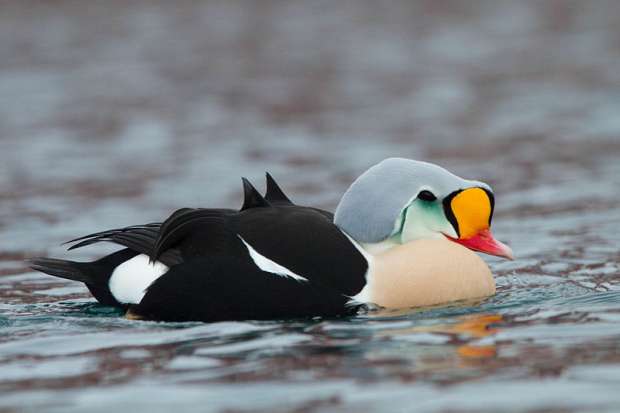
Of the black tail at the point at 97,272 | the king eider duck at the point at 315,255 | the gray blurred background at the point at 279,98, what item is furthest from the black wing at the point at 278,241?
the gray blurred background at the point at 279,98

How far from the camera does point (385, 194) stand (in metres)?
5.71

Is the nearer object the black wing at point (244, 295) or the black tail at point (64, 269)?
the black wing at point (244, 295)

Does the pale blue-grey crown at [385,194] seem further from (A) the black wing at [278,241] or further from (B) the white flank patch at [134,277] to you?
(B) the white flank patch at [134,277]

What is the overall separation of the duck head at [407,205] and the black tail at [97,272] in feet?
3.03

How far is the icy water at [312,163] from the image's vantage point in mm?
4617

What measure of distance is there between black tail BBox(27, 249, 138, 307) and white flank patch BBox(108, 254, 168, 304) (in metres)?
0.04

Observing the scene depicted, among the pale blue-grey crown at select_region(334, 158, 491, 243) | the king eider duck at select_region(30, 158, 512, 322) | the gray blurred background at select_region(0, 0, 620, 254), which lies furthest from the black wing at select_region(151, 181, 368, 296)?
the gray blurred background at select_region(0, 0, 620, 254)

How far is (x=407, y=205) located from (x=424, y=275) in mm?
294

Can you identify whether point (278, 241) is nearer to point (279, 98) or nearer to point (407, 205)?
point (407, 205)

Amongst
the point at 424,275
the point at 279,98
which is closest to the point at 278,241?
the point at 424,275

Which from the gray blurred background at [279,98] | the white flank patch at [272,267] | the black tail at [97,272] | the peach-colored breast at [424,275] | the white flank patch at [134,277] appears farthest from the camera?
the gray blurred background at [279,98]

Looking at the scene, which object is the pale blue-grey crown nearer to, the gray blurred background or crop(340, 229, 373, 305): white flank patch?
crop(340, 229, 373, 305): white flank patch

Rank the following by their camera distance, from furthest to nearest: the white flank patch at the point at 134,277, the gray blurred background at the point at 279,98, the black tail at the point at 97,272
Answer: the gray blurred background at the point at 279,98, the black tail at the point at 97,272, the white flank patch at the point at 134,277

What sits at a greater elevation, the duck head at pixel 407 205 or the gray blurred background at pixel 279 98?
the gray blurred background at pixel 279 98
